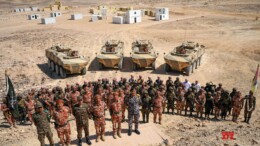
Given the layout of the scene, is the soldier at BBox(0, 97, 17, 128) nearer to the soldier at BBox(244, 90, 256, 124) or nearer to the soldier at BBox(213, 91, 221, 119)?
the soldier at BBox(213, 91, 221, 119)

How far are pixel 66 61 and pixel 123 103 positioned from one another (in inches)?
283

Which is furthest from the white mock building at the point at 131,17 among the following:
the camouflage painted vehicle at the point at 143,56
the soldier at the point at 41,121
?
the soldier at the point at 41,121

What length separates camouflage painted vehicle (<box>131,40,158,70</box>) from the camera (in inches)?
655

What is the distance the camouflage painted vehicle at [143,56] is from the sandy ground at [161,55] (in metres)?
0.58

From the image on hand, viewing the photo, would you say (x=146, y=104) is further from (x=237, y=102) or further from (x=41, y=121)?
(x=41, y=121)

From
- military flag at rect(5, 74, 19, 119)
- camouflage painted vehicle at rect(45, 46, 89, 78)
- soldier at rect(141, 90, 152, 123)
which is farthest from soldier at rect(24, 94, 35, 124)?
camouflage painted vehicle at rect(45, 46, 89, 78)

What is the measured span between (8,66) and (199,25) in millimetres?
22958

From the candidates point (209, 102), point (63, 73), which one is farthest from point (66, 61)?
point (209, 102)

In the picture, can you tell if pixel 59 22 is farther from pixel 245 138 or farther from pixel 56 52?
pixel 245 138

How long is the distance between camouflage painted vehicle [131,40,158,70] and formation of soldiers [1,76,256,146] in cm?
449

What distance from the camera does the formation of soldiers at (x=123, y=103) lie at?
825 cm

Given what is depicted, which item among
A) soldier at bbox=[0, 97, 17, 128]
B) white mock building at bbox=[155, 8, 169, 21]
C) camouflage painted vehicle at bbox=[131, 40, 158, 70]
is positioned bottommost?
soldier at bbox=[0, 97, 17, 128]

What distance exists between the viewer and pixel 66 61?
15.8 meters

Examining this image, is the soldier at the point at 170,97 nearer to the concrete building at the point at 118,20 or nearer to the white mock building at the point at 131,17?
the white mock building at the point at 131,17
